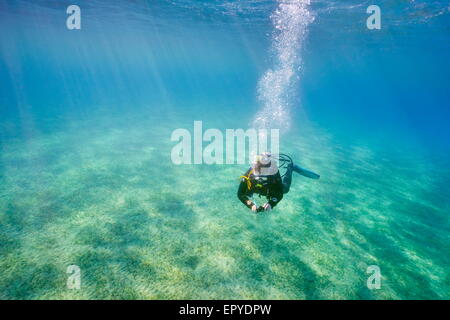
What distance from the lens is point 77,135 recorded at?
1443 cm

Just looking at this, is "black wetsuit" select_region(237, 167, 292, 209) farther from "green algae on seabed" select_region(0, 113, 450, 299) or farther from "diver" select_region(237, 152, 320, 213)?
"green algae on seabed" select_region(0, 113, 450, 299)

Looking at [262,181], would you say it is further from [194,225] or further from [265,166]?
[194,225]

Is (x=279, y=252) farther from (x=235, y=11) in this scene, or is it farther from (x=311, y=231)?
(x=235, y=11)

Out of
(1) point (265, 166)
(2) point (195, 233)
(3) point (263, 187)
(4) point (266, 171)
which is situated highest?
(1) point (265, 166)

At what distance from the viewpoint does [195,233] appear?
20.9 feet

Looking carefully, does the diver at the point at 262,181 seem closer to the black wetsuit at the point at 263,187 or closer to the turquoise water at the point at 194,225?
the black wetsuit at the point at 263,187

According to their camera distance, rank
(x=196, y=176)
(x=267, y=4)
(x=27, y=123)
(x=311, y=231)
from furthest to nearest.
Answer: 1. (x=267, y=4)
2. (x=27, y=123)
3. (x=196, y=176)
4. (x=311, y=231)

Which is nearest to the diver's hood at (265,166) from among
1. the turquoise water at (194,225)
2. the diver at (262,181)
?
the diver at (262,181)

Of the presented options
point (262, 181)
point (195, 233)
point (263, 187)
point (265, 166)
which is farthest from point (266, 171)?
point (195, 233)

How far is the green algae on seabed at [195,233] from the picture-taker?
483 centimetres

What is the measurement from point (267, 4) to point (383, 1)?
7862mm

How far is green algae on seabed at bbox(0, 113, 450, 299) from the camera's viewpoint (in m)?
4.83

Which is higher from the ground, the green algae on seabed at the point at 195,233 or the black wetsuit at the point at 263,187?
the black wetsuit at the point at 263,187

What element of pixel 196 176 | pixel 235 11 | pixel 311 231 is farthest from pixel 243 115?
pixel 311 231
